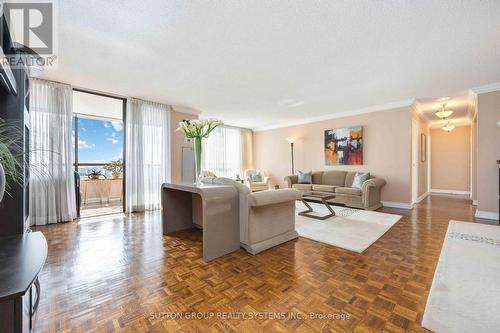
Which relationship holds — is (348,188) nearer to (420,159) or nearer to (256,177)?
(420,159)

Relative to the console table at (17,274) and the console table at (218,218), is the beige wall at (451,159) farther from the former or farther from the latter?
the console table at (17,274)

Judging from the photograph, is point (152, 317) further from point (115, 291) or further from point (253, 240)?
point (253, 240)

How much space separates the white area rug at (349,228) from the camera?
2760 mm

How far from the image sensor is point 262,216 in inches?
99.5

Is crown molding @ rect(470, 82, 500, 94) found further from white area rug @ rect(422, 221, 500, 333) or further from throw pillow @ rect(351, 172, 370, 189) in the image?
white area rug @ rect(422, 221, 500, 333)

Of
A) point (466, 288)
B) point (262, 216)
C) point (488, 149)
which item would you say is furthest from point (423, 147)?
point (262, 216)

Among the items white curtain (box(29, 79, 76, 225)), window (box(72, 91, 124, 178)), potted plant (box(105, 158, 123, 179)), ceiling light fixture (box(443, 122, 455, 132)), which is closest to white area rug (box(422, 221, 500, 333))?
ceiling light fixture (box(443, 122, 455, 132))

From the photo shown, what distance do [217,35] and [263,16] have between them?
23.4 inches

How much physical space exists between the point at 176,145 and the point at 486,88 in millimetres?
6683

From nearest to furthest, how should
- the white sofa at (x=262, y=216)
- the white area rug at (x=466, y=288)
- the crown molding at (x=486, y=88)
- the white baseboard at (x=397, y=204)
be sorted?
the white area rug at (x=466, y=288) → the white sofa at (x=262, y=216) → the crown molding at (x=486, y=88) → the white baseboard at (x=397, y=204)

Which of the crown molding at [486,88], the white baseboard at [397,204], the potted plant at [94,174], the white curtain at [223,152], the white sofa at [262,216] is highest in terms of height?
the crown molding at [486,88]

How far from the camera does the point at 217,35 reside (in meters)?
2.42

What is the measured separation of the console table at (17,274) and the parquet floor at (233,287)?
58 cm

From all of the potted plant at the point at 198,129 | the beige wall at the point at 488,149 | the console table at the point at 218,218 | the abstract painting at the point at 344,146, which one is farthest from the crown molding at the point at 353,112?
the console table at the point at 218,218
